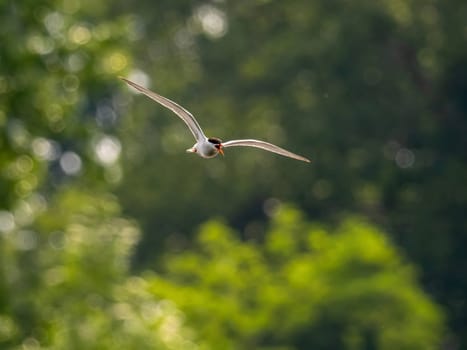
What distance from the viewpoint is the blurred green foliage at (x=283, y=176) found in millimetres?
33781

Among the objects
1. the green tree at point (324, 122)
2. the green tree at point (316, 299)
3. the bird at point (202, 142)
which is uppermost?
the green tree at point (324, 122)

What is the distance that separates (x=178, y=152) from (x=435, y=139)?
20.6 ft

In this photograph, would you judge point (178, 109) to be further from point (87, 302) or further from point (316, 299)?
point (316, 299)

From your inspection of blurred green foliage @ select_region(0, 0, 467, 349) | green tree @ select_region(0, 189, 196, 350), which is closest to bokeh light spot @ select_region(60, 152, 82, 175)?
blurred green foliage @ select_region(0, 0, 467, 349)

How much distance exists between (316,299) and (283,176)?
9.03m

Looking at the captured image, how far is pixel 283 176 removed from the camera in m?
42.9

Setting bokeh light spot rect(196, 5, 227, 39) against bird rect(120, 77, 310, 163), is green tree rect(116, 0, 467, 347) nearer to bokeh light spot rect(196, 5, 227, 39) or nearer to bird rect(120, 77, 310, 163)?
bokeh light spot rect(196, 5, 227, 39)

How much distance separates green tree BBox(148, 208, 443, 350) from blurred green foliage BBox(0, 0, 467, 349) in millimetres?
39

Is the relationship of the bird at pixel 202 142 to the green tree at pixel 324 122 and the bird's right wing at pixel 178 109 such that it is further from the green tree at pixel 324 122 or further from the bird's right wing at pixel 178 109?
the green tree at pixel 324 122

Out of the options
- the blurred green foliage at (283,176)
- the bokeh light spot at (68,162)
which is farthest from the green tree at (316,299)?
the bokeh light spot at (68,162)

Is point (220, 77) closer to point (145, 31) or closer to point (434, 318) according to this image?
point (145, 31)

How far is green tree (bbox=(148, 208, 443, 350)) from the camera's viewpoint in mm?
33531

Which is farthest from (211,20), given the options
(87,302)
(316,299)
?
(87,302)

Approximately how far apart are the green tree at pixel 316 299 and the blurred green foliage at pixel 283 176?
39 mm
